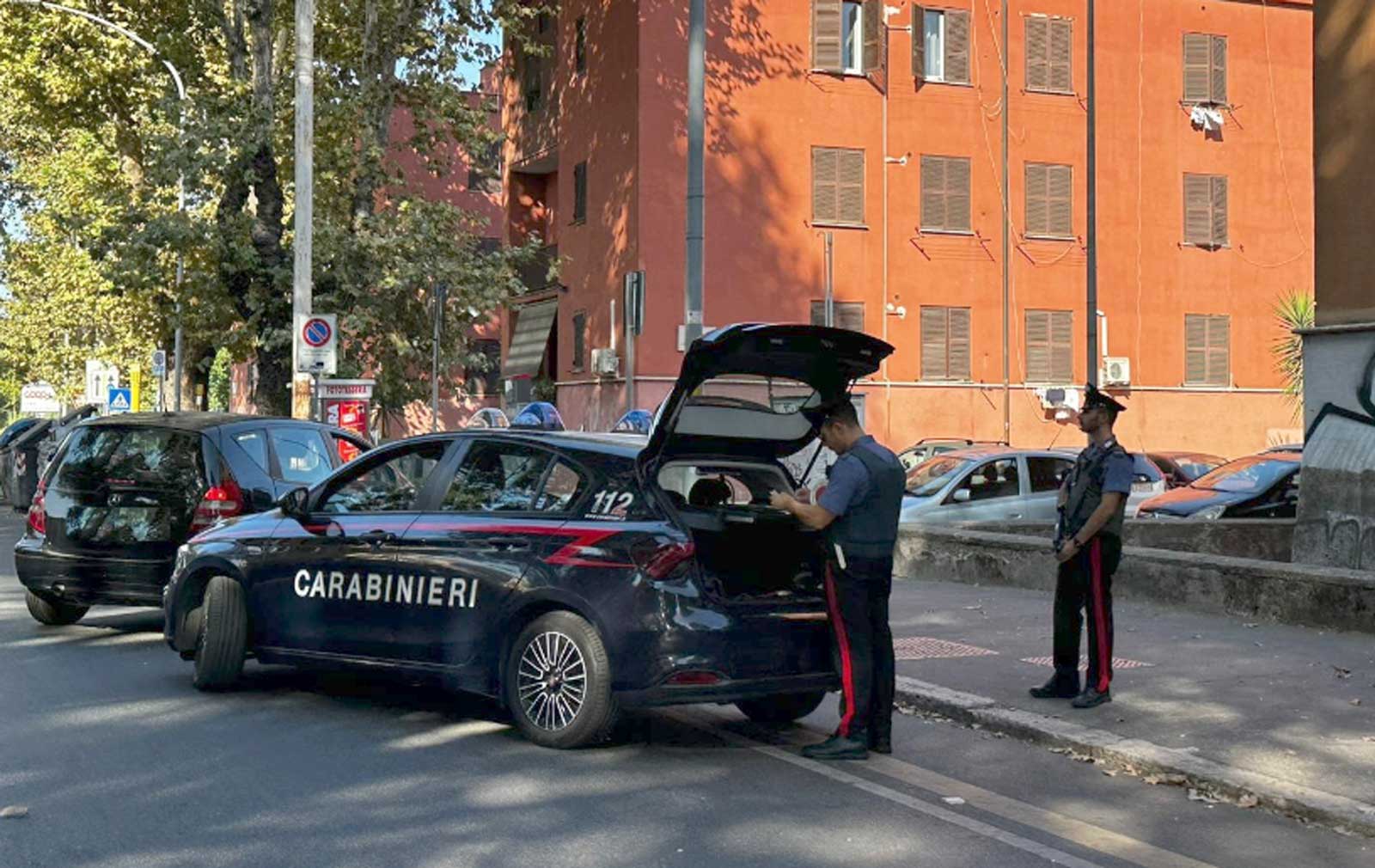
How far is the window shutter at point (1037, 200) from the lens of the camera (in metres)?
36.4

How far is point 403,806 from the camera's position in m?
6.63

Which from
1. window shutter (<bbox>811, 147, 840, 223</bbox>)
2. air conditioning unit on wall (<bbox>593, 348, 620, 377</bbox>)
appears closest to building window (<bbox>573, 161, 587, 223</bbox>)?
air conditioning unit on wall (<bbox>593, 348, 620, 377</bbox>)

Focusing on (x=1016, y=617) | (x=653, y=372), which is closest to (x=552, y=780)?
(x=1016, y=617)

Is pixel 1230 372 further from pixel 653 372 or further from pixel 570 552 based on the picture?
pixel 570 552

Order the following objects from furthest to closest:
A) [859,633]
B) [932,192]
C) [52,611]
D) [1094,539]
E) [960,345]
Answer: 1. [960,345]
2. [932,192]
3. [52,611]
4. [1094,539]
5. [859,633]

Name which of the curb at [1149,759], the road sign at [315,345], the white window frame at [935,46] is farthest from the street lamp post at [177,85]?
the curb at [1149,759]

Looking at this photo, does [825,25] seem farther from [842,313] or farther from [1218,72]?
[1218,72]

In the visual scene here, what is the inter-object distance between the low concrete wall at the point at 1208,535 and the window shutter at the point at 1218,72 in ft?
73.4

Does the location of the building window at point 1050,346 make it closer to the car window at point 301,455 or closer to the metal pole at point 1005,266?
the metal pole at point 1005,266

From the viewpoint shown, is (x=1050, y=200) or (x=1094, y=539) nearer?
(x=1094, y=539)

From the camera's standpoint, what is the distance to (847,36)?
3481 cm

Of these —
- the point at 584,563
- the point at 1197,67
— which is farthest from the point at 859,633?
the point at 1197,67

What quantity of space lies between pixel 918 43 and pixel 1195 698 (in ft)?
91.2

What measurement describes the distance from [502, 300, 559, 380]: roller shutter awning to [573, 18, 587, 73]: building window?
5.27 meters
